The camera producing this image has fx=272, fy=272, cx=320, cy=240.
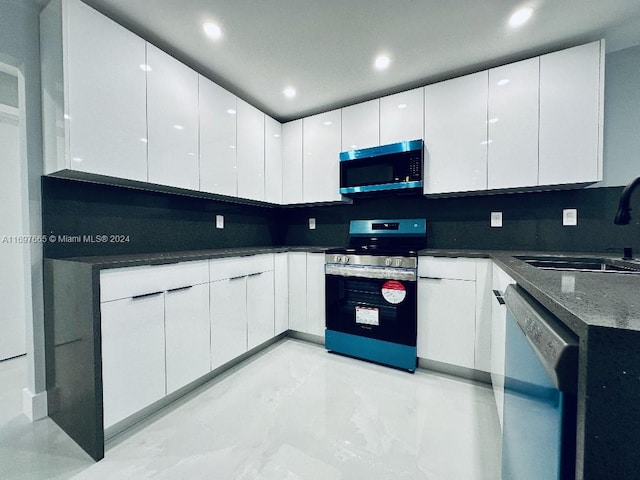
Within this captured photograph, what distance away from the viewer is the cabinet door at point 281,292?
2.60 m

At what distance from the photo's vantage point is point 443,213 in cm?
249

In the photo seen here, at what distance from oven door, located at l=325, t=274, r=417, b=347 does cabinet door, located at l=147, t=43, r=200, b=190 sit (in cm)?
143

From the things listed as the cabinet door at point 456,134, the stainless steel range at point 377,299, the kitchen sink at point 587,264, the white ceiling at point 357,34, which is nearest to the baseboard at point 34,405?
the stainless steel range at point 377,299

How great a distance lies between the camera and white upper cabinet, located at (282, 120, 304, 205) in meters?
2.89

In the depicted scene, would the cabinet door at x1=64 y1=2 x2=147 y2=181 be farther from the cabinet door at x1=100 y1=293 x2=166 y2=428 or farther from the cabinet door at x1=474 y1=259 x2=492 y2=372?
the cabinet door at x1=474 y1=259 x2=492 y2=372

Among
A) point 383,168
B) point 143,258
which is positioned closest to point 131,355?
point 143,258

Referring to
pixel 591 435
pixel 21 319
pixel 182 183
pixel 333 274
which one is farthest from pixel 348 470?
pixel 21 319

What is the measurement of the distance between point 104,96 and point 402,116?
2109 mm

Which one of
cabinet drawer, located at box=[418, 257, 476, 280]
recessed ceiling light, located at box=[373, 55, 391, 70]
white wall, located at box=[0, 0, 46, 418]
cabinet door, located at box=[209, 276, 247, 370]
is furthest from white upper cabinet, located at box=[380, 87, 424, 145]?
white wall, located at box=[0, 0, 46, 418]

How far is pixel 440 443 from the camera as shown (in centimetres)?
138

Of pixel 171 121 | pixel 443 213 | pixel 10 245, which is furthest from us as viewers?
pixel 443 213

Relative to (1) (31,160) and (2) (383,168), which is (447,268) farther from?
(1) (31,160)

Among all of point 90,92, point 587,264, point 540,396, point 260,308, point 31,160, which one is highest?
point 90,92

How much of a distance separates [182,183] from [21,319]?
6.41 feet
